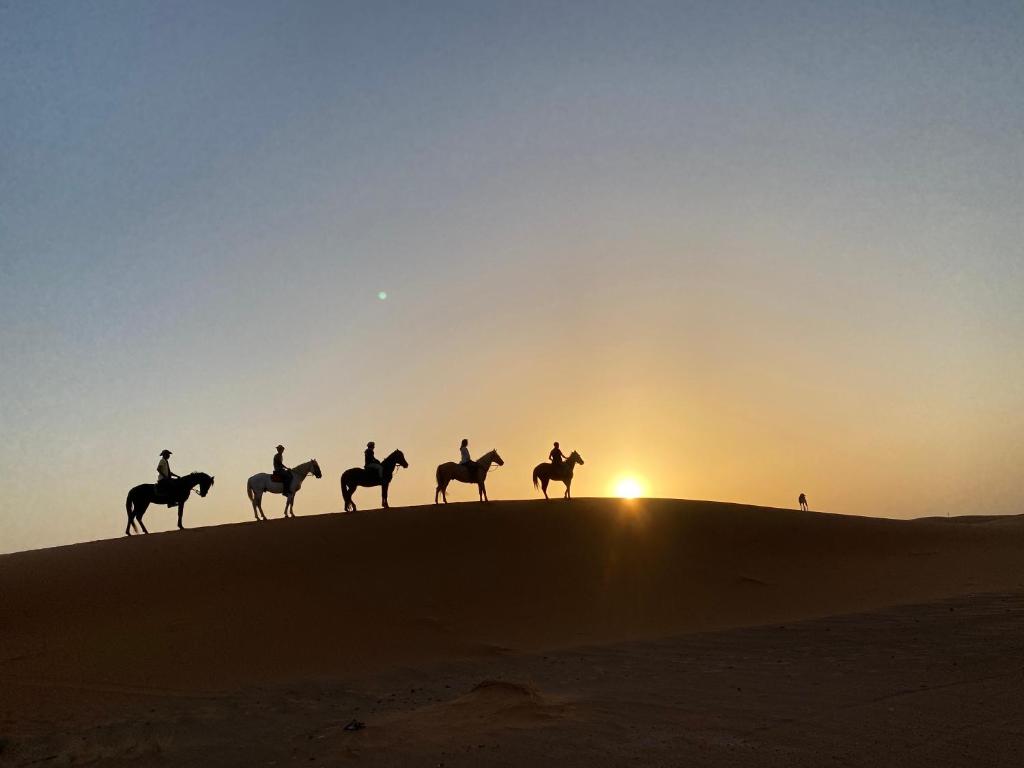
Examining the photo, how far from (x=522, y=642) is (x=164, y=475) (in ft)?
48.2

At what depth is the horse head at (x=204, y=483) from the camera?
24578 millimetres

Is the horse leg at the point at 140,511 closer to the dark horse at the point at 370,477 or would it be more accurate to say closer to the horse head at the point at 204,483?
the horse head at the point at 204,483

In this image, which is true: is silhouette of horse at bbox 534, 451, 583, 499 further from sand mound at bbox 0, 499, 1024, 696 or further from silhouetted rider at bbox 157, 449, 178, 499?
silhouetted rider at bbox 157, 449, 178, 499

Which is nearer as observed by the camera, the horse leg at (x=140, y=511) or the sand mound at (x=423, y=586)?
the sand mound at (x=423, y=586)

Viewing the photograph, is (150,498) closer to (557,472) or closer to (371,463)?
(371,463)

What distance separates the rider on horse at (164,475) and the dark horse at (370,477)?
18.1ft

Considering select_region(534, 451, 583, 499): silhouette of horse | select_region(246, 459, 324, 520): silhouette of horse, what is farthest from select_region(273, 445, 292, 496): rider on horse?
select_region(534, 451, 583, 499): silhouette of horse

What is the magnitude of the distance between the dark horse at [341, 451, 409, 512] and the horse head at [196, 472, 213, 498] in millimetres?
4358

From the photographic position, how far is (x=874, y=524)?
26.2m

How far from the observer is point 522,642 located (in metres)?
14.3

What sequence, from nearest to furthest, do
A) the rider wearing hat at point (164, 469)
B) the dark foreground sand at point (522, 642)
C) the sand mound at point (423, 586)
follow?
1. the dark foreground sand at point (522, 642)
2. the sand mound at point (423, 586)
3. the rider wearing hat at point (164, 469)

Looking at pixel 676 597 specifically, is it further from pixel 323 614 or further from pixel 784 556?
pixel 323 614

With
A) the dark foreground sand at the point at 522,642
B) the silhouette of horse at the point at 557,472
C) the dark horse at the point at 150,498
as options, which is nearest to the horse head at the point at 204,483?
the dark horse at the point at 150,498

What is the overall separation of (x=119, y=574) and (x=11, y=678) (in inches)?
217
